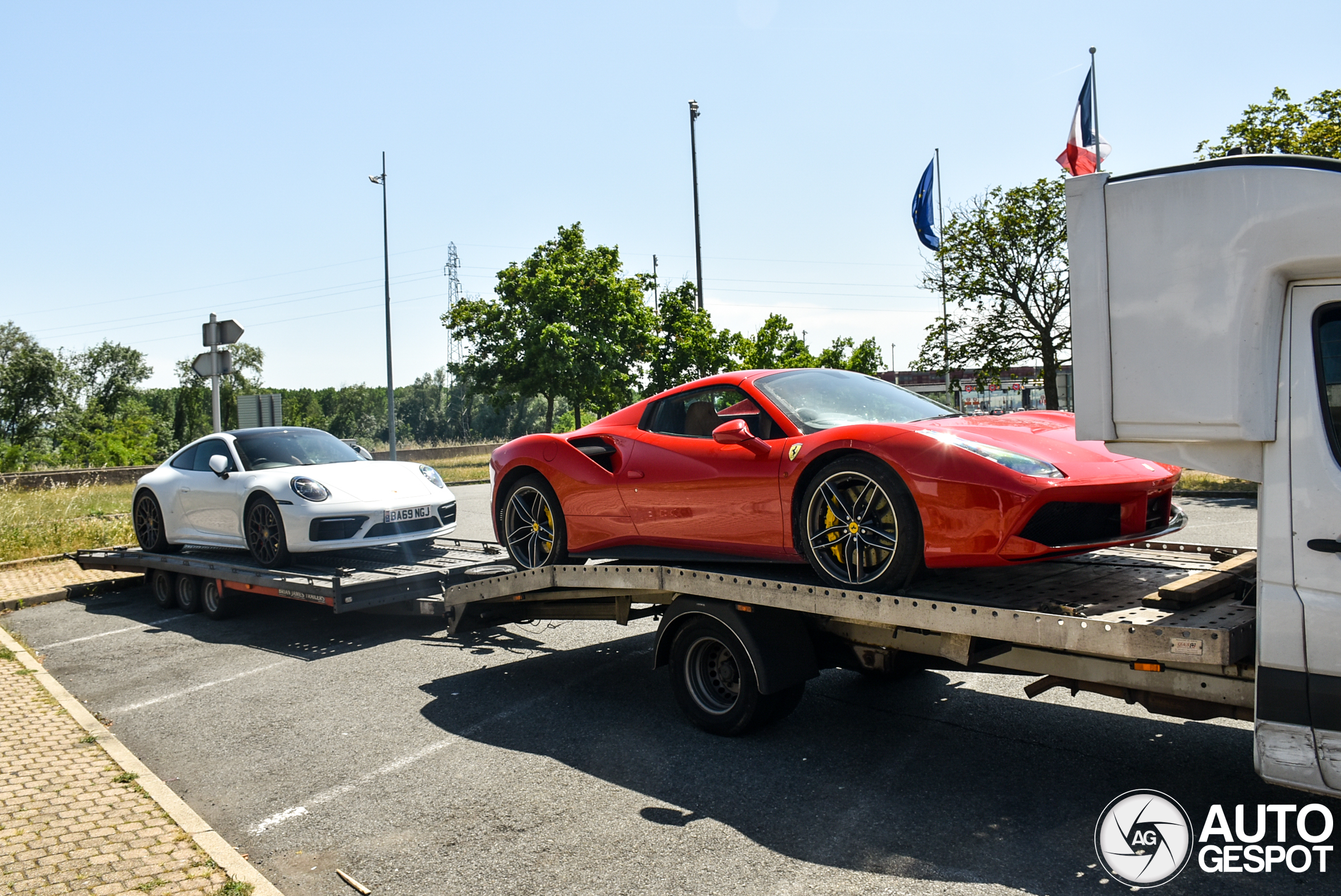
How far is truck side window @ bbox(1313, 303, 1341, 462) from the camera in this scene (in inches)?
123

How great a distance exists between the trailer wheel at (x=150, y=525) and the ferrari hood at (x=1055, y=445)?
27.7 feet

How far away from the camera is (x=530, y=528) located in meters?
6.50

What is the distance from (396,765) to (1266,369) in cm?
436

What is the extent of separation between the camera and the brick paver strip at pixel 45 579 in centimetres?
1046

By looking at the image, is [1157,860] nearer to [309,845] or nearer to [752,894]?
[752,894]

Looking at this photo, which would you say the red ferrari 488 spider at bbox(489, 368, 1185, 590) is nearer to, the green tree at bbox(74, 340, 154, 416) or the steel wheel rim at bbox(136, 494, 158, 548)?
the steel wheel rim at bbox(136, 494, 158, 548)

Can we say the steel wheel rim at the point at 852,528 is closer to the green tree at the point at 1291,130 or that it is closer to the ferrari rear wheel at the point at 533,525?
the ferrari rear wheel at the point at 533,525

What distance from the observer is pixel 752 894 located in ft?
11.4

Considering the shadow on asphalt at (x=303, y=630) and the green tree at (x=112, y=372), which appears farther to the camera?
the green tree at (x=112, y=372)

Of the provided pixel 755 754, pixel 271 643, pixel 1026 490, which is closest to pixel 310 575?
pixel 271 643

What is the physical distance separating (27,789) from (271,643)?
3401 millimetres

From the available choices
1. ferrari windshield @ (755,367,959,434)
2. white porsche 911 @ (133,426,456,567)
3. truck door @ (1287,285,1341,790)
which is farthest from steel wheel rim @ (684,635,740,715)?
white porsche 911 @ (133,426,456,567)

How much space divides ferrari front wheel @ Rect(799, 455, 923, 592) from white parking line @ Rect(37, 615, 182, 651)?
710 centimetres

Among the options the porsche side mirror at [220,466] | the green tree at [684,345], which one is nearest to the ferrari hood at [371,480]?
the porsche side mirror at [220,466]
